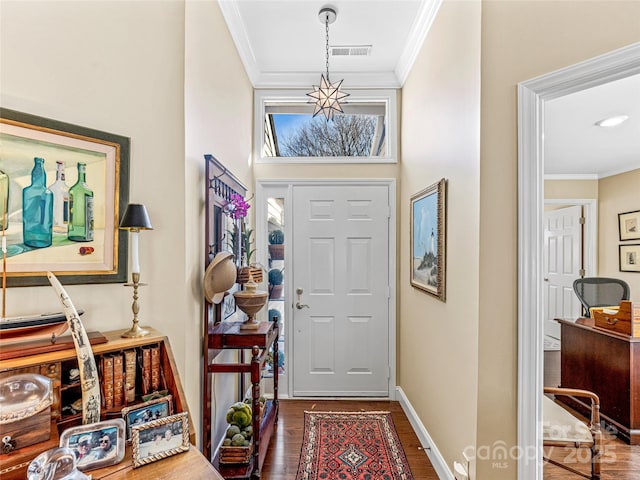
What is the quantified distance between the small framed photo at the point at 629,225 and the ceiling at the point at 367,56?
44.5 inches

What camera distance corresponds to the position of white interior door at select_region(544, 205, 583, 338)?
17.0 ft

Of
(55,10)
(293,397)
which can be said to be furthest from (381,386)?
(55,10)

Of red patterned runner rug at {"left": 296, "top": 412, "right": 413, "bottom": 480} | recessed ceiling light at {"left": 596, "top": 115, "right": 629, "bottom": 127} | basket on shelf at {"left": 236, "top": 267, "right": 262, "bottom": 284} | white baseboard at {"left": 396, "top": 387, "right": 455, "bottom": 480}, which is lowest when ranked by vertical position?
red patterned runner rug at {"left": 296, "top": 412, "right": 413, "bottom": 480}

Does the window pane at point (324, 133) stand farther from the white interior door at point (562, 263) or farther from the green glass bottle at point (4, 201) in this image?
the white interior door at point (562, 263)

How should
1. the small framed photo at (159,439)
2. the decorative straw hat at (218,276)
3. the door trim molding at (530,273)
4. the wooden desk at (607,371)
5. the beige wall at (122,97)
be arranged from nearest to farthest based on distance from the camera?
the small framed photo at (159,439) < the beige wall at (122,97) < the door trim molding at (530,273) < the decorative straw hat at (218,276) < the wooden desk at (607,371)

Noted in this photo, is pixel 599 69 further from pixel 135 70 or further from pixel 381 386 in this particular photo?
pixel 381 386

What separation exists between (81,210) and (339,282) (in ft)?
7.67

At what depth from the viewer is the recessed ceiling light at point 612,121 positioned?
10.0ft

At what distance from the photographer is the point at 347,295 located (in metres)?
3.25

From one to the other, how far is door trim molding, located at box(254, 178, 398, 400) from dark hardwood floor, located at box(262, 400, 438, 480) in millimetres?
227

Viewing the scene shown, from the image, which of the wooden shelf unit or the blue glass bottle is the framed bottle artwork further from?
the wooden shelf unit

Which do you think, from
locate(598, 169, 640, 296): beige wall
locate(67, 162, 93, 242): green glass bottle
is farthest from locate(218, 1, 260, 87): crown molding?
locate(598, 169, 640, 296): beige wall

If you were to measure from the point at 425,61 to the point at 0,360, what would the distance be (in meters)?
2.88

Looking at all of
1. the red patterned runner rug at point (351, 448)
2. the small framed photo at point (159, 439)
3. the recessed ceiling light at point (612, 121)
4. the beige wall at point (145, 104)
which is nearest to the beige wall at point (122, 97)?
the beige wall at point (145, 104)
